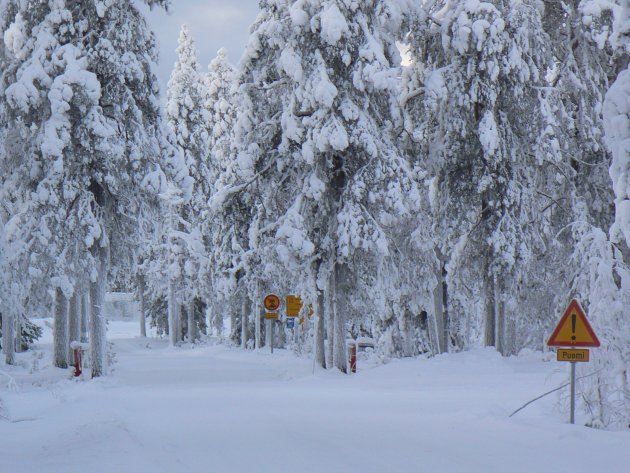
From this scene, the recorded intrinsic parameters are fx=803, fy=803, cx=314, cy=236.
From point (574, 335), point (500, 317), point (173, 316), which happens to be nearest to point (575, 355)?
point (574, 335)

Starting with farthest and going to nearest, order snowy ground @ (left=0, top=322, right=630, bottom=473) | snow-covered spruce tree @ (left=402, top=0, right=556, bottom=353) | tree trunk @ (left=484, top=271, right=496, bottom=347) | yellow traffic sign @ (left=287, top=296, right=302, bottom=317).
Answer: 1. yellow traffic sign @ (left=287, top=296, right=302, bottom=317)
2. tree trunk @ (left=484, top=271, right=496, bottom=347)
3. snow-covered spruce tree @ (left=402, top=0, right=556, bottom=353)
4. snowy ground @ (left=0, top=322, right=630, bottom=473)

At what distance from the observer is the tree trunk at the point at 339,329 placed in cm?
2186

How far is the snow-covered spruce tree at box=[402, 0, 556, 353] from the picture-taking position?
22.7 meters

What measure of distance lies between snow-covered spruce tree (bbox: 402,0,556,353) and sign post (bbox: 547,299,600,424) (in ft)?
40.7

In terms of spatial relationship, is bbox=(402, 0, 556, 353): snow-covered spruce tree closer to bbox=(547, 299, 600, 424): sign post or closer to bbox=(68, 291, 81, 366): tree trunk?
bbox=(68, 291, 81, 366): tree trunk

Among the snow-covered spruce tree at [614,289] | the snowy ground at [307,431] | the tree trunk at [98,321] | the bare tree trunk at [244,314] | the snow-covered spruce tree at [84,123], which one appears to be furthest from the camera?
the bare tree trunk at [244,314]

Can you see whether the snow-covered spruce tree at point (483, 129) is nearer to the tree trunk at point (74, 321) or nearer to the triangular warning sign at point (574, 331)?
the tree trunk at point (74, 321)

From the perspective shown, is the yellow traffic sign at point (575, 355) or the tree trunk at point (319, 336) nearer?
the yellow traffic sign at point (575, 355)

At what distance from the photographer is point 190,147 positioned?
43.7 metres

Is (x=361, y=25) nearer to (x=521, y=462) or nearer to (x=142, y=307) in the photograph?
(x=521, y=462)

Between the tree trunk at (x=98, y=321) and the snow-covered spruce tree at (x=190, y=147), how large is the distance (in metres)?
21.7

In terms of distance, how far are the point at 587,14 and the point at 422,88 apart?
16.3 feet

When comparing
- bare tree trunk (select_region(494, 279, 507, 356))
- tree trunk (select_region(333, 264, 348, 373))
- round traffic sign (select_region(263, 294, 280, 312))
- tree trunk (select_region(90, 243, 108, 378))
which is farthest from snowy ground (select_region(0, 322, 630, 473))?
round traffic sign (select_region(263, 294, 280, 312))

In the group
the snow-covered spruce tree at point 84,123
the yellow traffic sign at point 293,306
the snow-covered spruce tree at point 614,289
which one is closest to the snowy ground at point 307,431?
the snow-covered spruce tree at point 614,289
